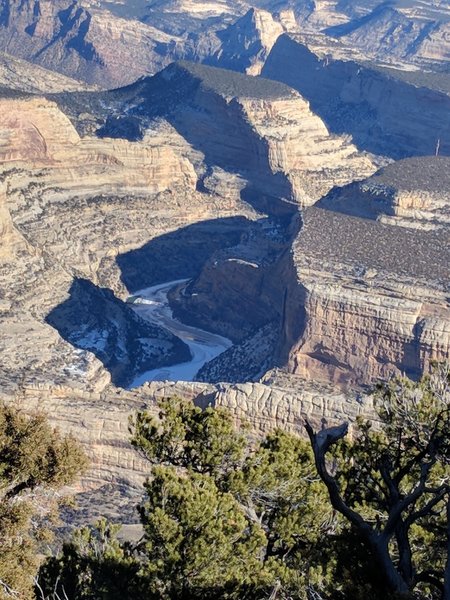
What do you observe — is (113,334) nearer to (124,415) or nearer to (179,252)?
(179,252)

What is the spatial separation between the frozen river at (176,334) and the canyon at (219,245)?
0.67ft

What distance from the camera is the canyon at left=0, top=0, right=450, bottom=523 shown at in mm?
38094

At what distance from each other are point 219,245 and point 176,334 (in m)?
12.6

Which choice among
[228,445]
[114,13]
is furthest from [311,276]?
[114,13]

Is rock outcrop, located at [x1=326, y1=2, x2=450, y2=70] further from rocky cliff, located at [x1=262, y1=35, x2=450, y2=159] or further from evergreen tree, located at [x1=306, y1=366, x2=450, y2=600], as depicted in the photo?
evergreen tree, located at [x1=306, y1=366, x2=450, y2=600]

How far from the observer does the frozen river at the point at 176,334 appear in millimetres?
50625

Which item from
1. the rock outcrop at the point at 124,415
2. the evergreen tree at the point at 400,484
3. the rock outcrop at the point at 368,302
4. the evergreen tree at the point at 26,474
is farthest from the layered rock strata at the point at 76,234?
the evergreen tree at the point at 400,484

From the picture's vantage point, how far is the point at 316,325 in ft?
150

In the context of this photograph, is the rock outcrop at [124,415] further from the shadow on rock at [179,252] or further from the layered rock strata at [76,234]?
the shadow on rock at [179,252]

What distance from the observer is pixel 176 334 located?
2227 inches

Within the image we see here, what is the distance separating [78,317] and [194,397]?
17.7m

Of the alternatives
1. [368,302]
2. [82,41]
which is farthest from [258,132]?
[82,41]

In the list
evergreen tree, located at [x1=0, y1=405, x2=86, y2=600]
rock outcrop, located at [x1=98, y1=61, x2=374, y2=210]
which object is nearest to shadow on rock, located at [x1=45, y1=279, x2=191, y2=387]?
rock outcrop, located at [x1=98, y1=61, x2=374, y2=210]

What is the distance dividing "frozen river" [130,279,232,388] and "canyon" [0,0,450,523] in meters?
0.20
